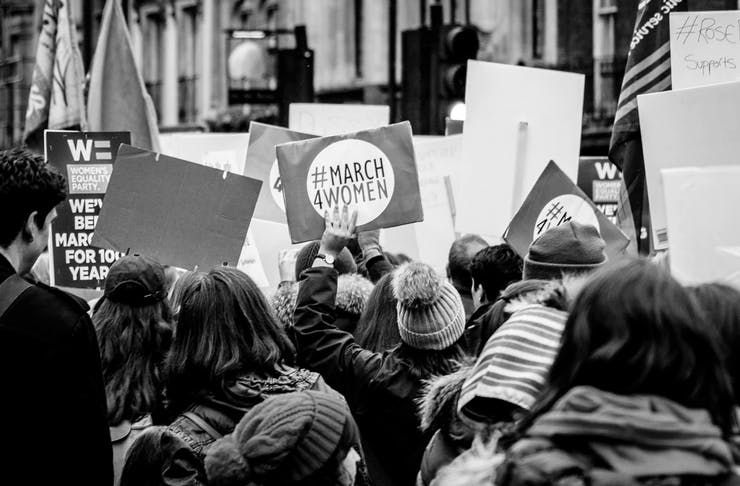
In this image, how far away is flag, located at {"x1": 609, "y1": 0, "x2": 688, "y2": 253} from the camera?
556 centimetres

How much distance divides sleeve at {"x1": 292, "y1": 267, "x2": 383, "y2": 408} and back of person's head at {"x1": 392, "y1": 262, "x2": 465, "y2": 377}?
7.9 inches

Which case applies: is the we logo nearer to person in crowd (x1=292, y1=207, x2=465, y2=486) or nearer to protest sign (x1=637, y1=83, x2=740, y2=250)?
person in crowd (x1=292, y1=207, x2=465, y2=486)

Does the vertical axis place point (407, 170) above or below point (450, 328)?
above

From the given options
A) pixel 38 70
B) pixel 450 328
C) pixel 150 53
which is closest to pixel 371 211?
pixel 450 328

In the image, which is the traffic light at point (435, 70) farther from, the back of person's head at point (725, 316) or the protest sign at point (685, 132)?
the back of person's head at point (725, 316)

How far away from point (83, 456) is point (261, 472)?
58cm

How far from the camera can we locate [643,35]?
5.73m

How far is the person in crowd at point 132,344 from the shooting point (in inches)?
166

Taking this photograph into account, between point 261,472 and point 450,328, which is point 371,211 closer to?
point 450,328

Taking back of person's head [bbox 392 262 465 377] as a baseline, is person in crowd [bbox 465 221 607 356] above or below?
above

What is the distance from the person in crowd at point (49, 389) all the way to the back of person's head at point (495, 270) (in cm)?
228

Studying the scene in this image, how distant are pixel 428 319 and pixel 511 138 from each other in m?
2.94

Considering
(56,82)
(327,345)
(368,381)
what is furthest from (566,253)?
(56,82)

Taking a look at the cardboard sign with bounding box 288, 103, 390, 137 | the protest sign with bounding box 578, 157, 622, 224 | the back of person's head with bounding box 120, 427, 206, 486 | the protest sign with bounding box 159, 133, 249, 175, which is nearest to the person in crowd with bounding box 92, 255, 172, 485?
the back of person's head with bounding box 120, 427, 206, 486
